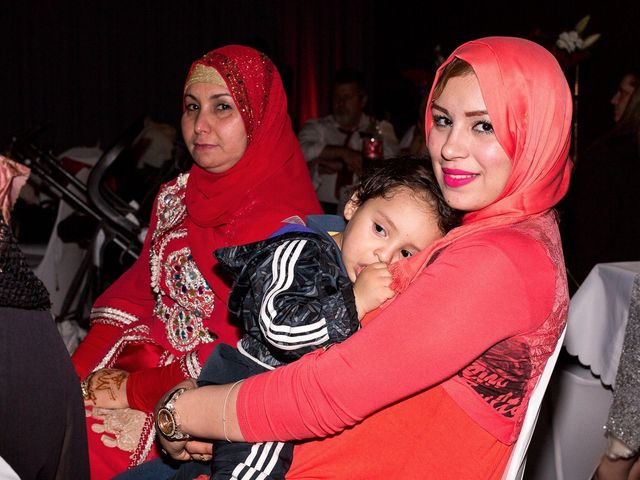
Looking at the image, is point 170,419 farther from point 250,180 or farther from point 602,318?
point 602,318

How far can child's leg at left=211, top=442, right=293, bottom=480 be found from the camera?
1.25 meters

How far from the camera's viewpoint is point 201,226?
2078 millimetres

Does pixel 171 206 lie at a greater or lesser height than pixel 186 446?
greater

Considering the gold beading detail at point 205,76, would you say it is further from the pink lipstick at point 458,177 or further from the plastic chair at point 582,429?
the plastic chair at point 582,429

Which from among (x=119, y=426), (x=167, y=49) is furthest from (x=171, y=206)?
(x=167, y=49)

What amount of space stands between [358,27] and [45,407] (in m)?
8.77

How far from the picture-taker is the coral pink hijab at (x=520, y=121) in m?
1.24

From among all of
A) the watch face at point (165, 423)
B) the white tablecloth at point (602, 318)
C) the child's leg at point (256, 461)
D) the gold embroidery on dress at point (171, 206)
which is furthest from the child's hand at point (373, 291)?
the white tablecloth at point (602, 318)

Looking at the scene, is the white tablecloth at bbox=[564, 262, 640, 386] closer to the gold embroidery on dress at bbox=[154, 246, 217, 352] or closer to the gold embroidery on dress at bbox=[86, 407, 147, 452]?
the gold embroidery on dress at bbox=[154, 246, 217, 352]

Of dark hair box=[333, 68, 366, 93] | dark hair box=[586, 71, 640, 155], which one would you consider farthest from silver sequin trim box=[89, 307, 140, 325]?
dark hair box=[333, 68, 366, 93]

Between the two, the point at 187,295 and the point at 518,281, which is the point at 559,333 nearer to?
the point at 518,281

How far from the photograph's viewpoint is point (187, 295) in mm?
2047

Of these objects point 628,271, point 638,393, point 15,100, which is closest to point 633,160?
point 628,271

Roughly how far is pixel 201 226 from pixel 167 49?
293 inches
